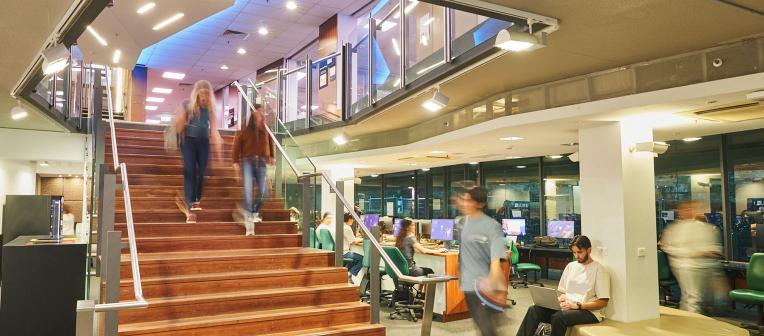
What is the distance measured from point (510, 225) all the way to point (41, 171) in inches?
443

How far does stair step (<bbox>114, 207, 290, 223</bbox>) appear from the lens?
586cm

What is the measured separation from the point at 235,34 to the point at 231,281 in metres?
9.60

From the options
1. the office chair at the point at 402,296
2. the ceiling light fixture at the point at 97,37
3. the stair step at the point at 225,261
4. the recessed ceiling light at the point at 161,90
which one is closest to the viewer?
the stair step at the point at 225,261

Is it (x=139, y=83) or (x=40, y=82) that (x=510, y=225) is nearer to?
(x=40, y=82)

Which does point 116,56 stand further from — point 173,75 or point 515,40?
point 173,75

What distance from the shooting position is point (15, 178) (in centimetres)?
1137

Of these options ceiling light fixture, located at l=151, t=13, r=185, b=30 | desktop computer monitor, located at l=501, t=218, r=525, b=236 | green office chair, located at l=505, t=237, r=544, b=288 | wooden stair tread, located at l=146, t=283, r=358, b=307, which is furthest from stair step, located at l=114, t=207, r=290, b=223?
desktop computer monitor, located at l=501, t=218, r=525, b=236

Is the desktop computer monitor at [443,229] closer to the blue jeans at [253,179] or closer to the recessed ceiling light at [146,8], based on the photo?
the blue jeans at [253,179]

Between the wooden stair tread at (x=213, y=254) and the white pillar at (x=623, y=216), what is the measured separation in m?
3.34

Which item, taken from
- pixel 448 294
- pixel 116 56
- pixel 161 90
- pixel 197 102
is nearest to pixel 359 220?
pixel 197 102

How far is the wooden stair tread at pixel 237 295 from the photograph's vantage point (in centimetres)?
450

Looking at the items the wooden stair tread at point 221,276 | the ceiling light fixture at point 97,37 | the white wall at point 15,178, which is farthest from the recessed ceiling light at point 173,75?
the wooden stair tread at point 221,276

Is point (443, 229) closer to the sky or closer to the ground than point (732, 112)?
closer to the ground

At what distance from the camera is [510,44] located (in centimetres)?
409
